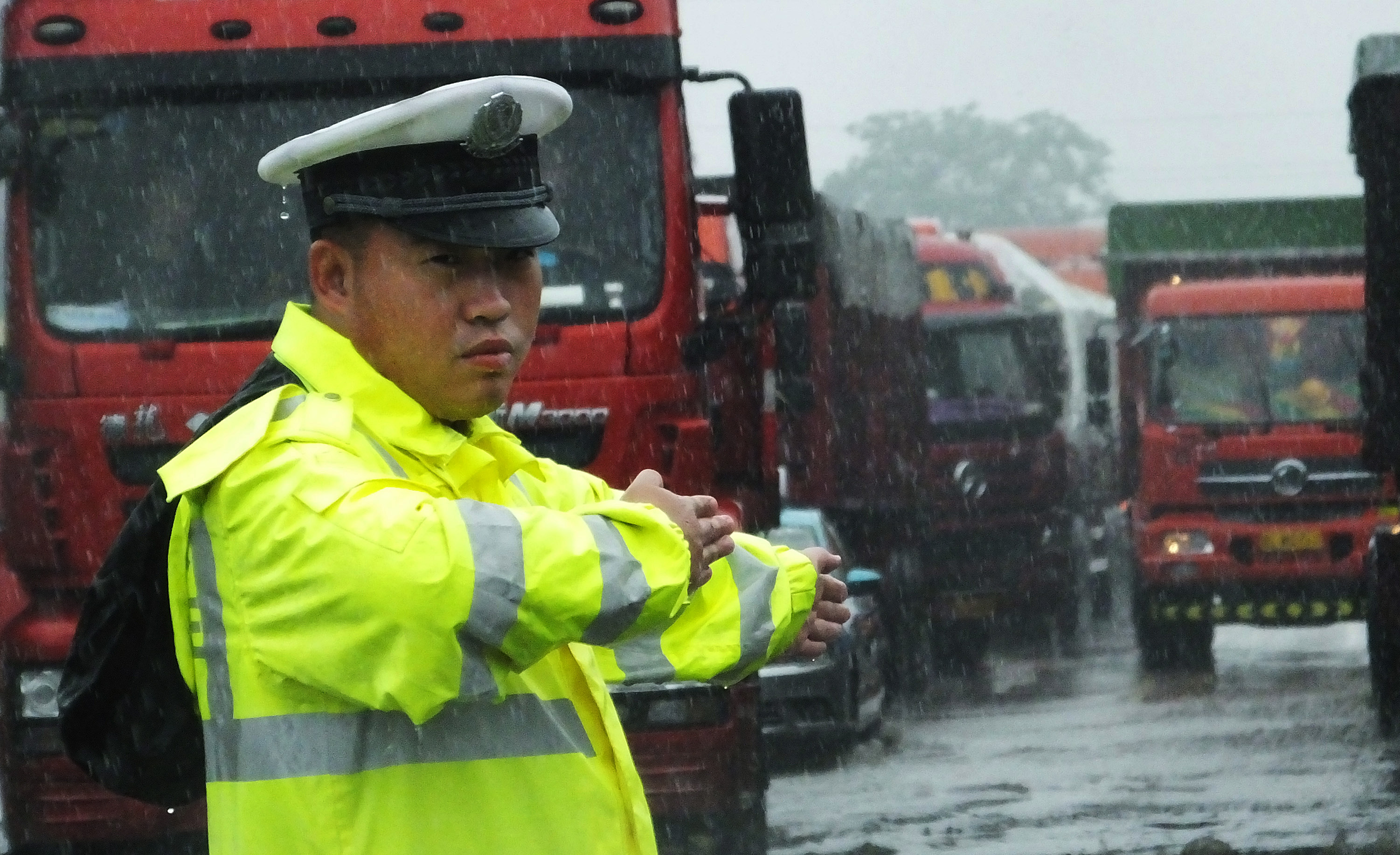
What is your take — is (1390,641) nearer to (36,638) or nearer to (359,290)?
(36,638)

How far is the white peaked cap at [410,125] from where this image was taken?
2.47 m

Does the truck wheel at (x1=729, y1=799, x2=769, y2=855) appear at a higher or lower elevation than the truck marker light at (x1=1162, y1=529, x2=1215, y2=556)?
higher

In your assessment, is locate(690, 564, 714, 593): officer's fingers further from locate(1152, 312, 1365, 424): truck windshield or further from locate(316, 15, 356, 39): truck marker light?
locate(1152, 312, 1365, 424): truck windshield

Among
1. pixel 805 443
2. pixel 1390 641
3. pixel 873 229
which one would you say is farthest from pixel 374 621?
pixel 873 229

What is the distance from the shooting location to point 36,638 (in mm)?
6371

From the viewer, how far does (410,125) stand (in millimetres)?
2480

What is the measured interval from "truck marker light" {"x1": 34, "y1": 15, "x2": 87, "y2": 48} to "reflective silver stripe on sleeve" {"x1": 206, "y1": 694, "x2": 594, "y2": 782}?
4684 mm

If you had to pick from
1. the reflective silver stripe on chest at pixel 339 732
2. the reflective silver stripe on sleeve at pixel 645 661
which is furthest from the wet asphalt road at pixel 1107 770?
the reflective silver stripe on chest at pixel 339 732

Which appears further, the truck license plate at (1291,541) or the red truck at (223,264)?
the truck license plate at (1291,541)

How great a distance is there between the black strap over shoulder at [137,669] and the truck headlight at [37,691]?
12.9ft

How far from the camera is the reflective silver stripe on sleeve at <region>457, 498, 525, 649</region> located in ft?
7.04

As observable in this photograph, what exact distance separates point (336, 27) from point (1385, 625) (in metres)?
5.76

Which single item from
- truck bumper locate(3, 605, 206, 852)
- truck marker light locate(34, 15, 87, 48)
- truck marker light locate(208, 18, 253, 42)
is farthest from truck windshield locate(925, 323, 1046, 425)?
truck bumper locate(3, 605, 206, 852)

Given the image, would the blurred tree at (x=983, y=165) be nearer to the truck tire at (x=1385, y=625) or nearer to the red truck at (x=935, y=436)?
the red truck at (x=935, y=436)
